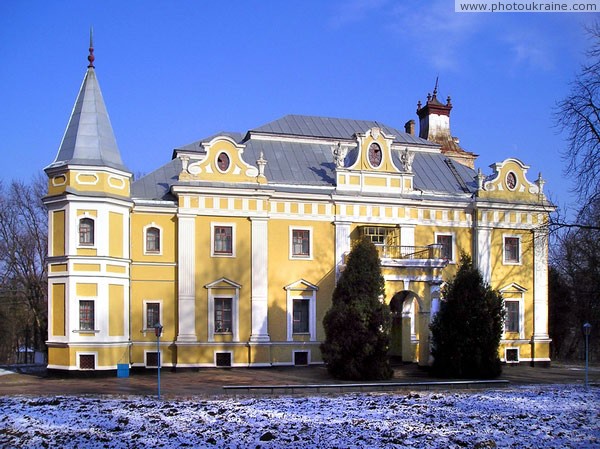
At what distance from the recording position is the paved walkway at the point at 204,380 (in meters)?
23.6

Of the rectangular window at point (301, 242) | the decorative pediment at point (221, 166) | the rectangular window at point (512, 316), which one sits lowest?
the rectangular window at point (512, 316)

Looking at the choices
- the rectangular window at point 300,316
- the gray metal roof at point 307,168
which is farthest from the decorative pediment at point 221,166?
the rectangular window at point 300,316

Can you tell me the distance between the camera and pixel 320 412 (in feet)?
58.9

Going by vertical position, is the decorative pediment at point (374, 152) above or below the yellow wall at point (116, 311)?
above

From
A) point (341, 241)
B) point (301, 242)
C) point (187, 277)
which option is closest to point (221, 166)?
point (301, 242)

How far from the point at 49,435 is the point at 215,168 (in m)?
18.7

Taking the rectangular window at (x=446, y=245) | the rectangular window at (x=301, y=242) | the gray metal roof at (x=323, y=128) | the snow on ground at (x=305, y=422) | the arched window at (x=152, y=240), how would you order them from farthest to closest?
the gray metal roof at (x=323, y=128) < the rectangular window at (x=446, y=245) < the rectangular window at (x=301, y=242) < the arched window at (x=152, y=240) < the snow on ground at (x=305, y=422)

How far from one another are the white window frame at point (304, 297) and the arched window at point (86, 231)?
29.6ft

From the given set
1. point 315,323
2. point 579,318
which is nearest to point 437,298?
point 315,323

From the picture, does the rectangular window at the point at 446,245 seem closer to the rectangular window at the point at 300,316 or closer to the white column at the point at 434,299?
the white column at the point at 434,299

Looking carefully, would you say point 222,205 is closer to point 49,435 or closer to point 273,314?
point 273,314

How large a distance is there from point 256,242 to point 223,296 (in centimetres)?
284

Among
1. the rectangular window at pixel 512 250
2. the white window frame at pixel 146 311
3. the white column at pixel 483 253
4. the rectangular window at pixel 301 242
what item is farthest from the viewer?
the rectangular window at pixel 512 250

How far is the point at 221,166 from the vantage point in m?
32.7
